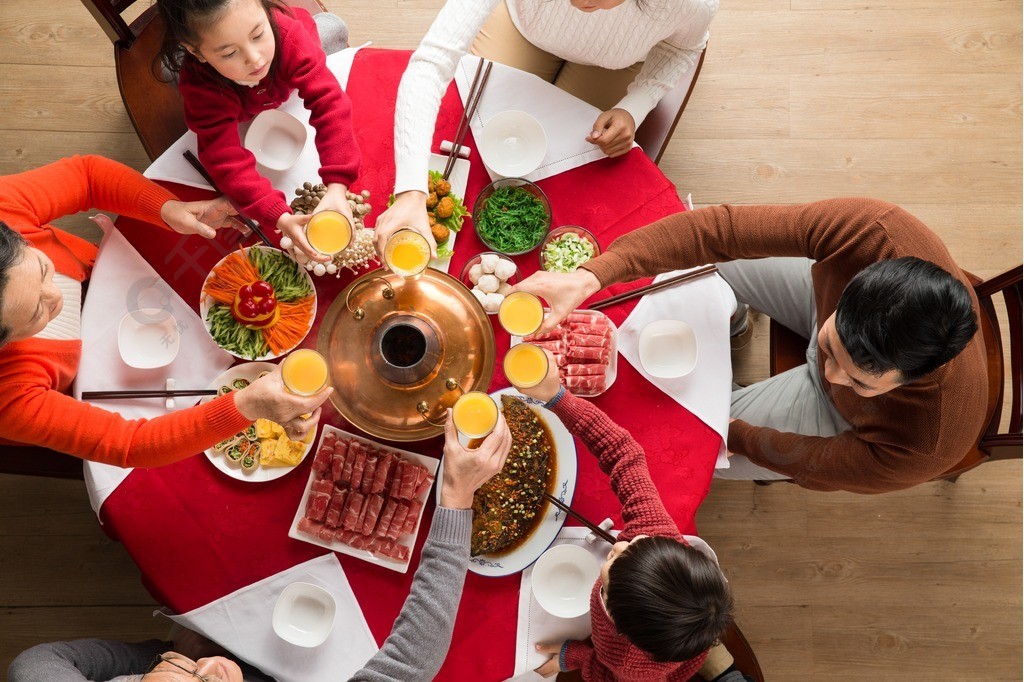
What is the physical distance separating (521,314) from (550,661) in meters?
0.91

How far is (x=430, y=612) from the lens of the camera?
157 cm

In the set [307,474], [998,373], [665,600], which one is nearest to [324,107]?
[307,474]

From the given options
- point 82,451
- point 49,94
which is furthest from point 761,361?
point 49,94

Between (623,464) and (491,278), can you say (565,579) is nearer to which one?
(623,464)

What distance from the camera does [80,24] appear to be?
306 centimetres

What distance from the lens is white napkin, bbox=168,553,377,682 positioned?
67.9 inches

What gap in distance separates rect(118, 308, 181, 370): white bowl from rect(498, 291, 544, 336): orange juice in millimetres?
886

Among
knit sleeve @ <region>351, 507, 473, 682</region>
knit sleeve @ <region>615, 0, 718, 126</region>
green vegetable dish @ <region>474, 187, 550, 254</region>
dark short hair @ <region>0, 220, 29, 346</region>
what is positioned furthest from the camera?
knit sleeve @ <region>615, 0, 718, 126</region>

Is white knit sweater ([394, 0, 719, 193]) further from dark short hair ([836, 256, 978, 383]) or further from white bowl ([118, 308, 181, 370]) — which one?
dark short hair ([836, 256, 978, 383])

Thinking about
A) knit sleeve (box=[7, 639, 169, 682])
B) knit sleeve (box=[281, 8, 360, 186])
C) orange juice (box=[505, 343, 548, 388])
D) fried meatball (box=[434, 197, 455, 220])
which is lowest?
knit sleeve (box=[7, 639, 169, 682])

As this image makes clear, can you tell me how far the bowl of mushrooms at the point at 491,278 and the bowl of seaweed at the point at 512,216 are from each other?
0.19ft

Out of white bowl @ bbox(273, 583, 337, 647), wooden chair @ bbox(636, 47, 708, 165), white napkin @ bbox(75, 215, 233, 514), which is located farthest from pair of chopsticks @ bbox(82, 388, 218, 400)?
wooden chair @ bbox(636, 47, 708, 165)

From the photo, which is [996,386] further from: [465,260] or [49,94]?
[49,94]

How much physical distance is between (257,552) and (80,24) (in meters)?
2.71
